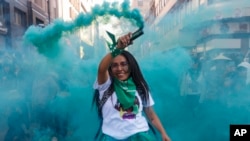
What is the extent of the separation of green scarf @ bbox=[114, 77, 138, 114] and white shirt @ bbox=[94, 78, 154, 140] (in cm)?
3

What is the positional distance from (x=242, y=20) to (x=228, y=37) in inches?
6.5

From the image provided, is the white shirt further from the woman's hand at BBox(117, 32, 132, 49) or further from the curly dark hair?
the woman's hand at BBox(117, 32, 132, 49)

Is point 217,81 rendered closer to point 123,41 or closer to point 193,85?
point 193,85

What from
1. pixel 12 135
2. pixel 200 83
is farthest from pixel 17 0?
pixel 200 83

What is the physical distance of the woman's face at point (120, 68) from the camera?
6.34 feet

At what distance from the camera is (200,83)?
2.38 metres

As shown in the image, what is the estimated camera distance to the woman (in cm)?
184

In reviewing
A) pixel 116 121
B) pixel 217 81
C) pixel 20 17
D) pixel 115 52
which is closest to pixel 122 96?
pixel 116 121

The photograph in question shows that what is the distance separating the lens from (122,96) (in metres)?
1.87

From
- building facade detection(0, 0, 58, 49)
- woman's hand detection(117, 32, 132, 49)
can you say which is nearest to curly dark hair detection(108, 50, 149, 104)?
woman's hand detection(117, 32, 132, 49)

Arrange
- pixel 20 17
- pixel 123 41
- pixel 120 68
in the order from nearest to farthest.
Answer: pixel 123 41 < pixel 120 68 < pixel 20 17

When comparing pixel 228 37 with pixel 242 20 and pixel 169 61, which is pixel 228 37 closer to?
pixel 242 20

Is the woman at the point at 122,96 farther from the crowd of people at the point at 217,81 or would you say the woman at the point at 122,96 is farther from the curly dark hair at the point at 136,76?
the crowd of people at the point at 217,81

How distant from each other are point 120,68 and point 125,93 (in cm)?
16
